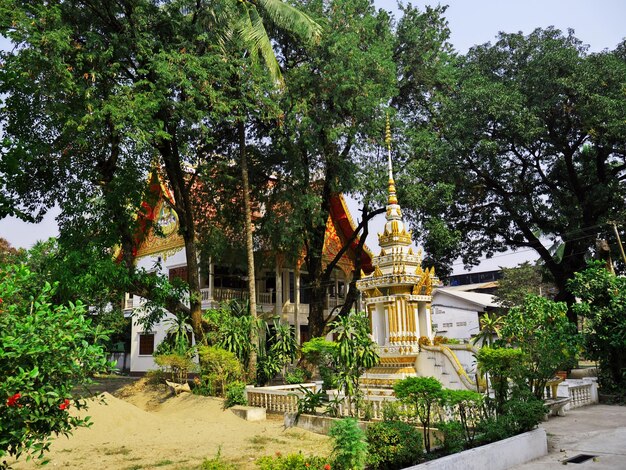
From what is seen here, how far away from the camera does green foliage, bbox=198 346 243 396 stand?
53.0 feet

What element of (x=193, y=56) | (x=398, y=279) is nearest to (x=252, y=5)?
(x=193, y=56)

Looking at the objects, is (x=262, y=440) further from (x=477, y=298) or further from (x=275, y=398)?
(x=477, y=298)

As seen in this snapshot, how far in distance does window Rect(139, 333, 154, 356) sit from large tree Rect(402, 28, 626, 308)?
17250 millimetres

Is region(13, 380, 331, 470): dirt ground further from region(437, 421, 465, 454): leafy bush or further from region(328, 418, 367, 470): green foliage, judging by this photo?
region(437, 421, 465, 454): leafy bush

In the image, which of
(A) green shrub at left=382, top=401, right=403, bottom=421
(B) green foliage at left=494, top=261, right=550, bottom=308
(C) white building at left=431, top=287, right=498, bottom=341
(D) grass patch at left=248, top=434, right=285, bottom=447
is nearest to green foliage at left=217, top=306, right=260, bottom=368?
(D) grass patch at left=248, top=434, right=285, bottom=447

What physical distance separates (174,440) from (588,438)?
8417 mm

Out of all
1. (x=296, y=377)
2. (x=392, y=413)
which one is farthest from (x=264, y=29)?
(x=392, y=413)

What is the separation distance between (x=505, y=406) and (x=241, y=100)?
1200cm

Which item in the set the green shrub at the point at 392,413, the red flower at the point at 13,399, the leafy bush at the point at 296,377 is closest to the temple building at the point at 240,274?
the leafy bush at the point at 296,377

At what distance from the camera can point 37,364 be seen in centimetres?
453

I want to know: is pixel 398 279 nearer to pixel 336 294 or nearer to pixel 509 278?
pixel 336 294

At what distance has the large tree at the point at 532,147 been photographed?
67.2 ft

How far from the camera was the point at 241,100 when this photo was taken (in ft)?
54.5

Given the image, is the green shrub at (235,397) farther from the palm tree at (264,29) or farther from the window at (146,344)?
the window at (146,344)
